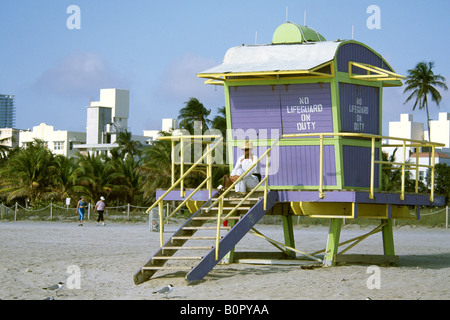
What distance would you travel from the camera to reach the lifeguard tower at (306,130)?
627 inches

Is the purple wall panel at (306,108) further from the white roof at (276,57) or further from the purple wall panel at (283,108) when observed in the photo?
the white roof at (276,57)

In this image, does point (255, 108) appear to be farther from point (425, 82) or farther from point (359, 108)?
point (425, 82)

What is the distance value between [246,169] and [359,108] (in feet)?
10.0

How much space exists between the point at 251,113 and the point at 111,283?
518cm

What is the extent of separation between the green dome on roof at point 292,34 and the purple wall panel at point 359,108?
69.1 inches

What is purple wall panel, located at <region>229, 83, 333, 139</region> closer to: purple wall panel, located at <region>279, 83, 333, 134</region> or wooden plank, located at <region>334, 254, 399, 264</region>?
purple wall panel, located at <region>279, 83, 333, 134</region>

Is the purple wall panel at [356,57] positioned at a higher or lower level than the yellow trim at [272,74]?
higher

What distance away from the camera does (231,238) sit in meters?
14.6

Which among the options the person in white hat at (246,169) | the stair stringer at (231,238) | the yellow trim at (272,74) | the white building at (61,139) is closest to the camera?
the stair stringer at (231,238)

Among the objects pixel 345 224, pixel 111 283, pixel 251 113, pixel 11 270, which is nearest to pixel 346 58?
pixel 251 113

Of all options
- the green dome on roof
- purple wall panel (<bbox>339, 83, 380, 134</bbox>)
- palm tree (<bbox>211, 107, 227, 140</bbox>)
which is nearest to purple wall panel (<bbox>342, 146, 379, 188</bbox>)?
purple wall panel (<bbox>339, 83, 380, 134</bbox>)

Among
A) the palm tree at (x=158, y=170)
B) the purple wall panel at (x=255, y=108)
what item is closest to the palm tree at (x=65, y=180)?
the palm tree at (x=158, y=170)

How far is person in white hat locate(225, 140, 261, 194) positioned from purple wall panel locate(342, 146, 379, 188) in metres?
1.97

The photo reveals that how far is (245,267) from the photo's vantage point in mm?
17109
